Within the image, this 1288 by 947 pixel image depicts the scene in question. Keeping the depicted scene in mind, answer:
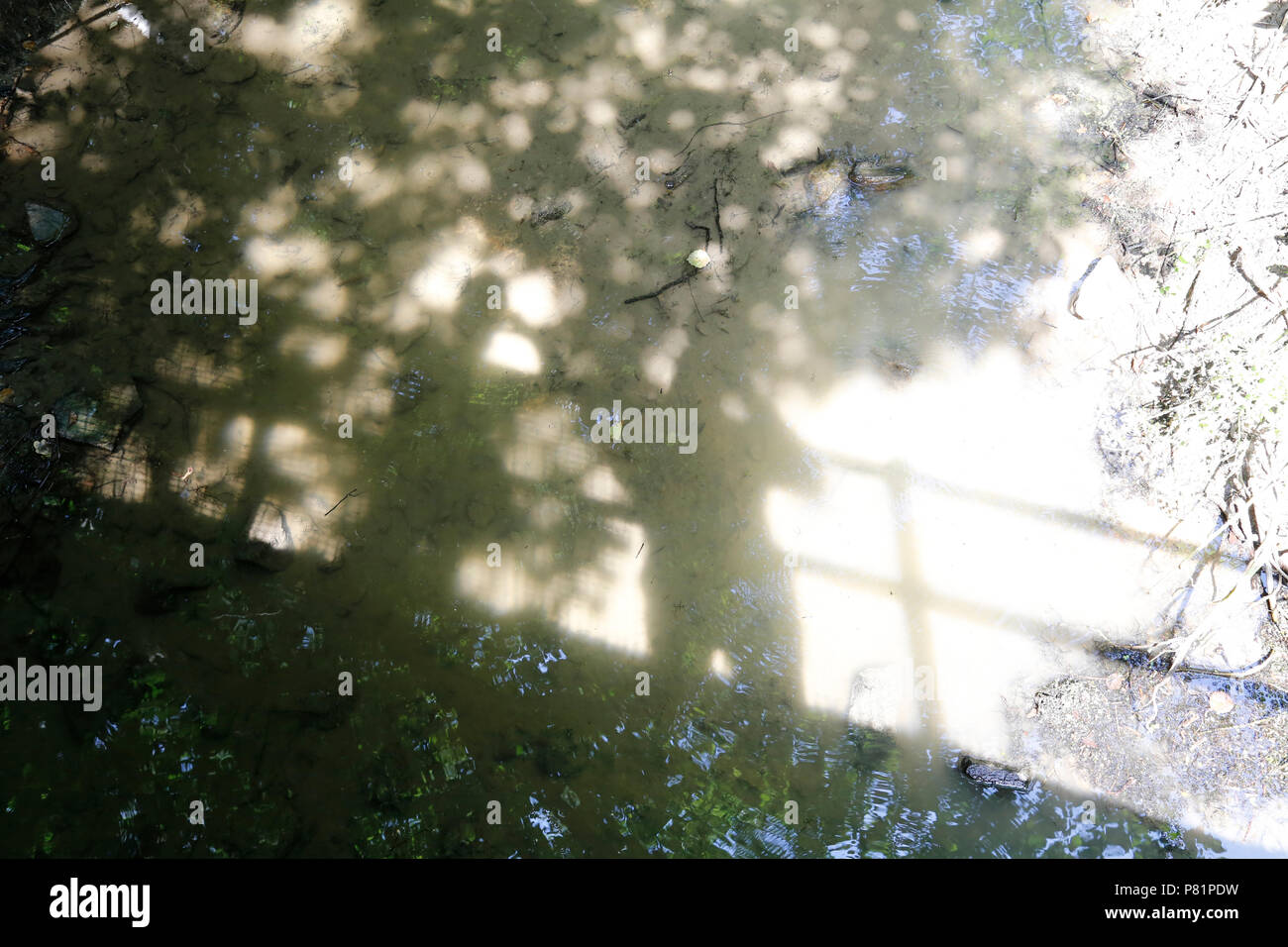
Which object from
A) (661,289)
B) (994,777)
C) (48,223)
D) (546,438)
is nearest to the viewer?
(994,777)

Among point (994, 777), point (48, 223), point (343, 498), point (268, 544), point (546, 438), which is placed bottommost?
point (994, 777)

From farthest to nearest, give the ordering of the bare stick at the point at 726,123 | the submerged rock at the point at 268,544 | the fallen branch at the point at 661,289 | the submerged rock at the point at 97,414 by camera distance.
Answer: the bare stick at the point at 726,123, the fallen branch at the point at 661,289, the submerged rock at the point at 97,414, the submerged rock at the point at 268,544

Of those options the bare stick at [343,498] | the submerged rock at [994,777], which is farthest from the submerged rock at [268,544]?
the submerged rock at [994,777]

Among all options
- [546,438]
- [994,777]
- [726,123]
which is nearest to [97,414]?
[546,438]

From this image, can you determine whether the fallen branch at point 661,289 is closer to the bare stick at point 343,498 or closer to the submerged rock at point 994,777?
the bare stick at point 343,498

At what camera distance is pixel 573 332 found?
3.56 m

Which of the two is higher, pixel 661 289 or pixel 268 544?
pixel 661 289

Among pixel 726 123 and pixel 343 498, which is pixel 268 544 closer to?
pixel 343 498

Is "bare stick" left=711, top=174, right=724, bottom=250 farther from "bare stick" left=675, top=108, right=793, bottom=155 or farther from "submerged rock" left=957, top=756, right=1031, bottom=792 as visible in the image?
"submerged rock" left=957, top=756, right=1031, bottom=792

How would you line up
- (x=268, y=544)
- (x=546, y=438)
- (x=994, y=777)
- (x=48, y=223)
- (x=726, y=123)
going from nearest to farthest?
(x=994, y=777)
(x=268, y=544)
(x=546, y=438)
(x=48, y=223)
(x=726, y=123)

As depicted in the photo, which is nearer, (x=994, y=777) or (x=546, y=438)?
(x=994, y=777)

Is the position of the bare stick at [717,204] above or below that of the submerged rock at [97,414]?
above
